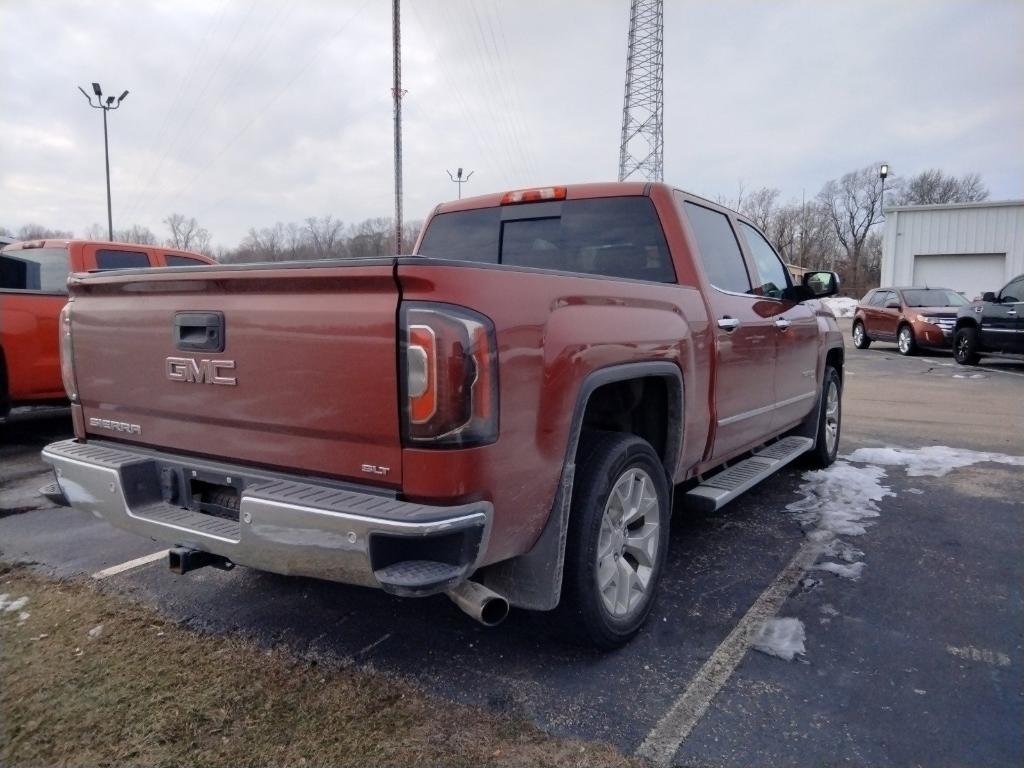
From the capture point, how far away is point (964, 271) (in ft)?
92.5

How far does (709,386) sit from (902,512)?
2218 mm

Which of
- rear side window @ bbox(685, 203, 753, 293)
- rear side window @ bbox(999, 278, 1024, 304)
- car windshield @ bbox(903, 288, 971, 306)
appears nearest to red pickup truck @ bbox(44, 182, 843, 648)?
rear side window @ bbox(685, 203, 753, 293)

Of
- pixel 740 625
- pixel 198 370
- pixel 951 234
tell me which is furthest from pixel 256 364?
pixel 951 234

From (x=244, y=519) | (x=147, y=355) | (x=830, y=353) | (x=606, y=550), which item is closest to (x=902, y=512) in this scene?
(x=830, y=353)

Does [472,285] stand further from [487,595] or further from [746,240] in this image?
[746,240]

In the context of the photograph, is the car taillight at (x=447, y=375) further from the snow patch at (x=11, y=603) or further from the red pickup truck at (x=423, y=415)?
the snow patch at (x=11, y=603)

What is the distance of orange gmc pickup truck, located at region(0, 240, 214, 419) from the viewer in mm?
6332

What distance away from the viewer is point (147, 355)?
285 centimetres

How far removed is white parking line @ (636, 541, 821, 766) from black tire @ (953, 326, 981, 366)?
13367 millimetres

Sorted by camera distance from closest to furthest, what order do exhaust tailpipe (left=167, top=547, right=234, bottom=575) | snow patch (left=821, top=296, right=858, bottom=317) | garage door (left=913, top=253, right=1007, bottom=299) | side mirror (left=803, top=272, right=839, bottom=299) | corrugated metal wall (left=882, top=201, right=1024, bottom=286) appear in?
exhaust tailpipe (left=167, top=547, right=234, bottom=575), side mirror (left=803, top=272, right=839, bottom=299), corrugated metal wall (left=882, top=201, right=1024, bottom=286), garage door (left=913, top=253, right=1007, bottom=299), snow patch (left=821, top=296, right=858, bottom=317)

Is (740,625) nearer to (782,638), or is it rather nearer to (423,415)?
(782,638)

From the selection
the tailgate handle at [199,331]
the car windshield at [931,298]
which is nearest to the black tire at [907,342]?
the car windshield at [931,298]

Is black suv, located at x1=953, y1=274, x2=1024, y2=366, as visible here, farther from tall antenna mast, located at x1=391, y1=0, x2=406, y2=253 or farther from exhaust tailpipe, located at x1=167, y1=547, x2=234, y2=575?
exhaust tailpipe, located at x1=167, y1=547, x2=234, y2=575

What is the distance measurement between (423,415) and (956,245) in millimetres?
31862
